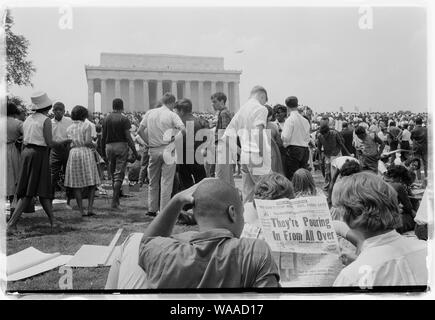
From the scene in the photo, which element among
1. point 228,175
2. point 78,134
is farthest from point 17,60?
point 78,134

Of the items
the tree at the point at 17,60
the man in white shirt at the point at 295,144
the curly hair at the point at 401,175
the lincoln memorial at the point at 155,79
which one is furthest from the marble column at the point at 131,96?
the curly hair at the point at 401,175

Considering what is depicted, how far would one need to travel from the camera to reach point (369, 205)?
1.94 m

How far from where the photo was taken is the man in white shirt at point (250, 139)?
11.9ft

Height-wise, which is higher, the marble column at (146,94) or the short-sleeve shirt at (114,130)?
the marble column at (146,94)

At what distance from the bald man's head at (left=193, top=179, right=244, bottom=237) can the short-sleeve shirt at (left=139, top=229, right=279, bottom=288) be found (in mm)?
39

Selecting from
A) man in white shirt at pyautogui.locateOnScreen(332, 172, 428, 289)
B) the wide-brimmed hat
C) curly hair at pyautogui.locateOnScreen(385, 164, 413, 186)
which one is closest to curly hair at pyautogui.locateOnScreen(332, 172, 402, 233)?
man in white shirt at pyautogui.locateOnScreen(332, 172, 428, 289)

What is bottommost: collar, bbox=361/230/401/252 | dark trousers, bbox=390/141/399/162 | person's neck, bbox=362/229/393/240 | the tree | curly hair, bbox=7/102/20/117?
collar, bbox=361/230/401/252

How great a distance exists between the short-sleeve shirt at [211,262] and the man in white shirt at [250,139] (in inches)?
63.2

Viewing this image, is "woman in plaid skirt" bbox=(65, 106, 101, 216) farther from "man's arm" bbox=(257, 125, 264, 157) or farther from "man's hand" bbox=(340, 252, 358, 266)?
"man's hand" bbox=(340, 252, 358, 266)

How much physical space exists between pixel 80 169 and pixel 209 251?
359cm

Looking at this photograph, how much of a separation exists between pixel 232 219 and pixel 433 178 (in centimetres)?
127

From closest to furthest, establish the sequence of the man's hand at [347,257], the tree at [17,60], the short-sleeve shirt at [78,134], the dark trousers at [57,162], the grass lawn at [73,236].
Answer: the man's hand at [347,257] → the tree at [17,60] → the grass lawn at [73,236] → the short-sleeve shirt at [78,134] → the dark trousers at [57,162]

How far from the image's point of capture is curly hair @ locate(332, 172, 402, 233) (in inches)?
76.3

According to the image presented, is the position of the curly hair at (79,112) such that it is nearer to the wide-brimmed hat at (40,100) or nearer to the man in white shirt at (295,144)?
the wide-brimmed hat at (40,100)
